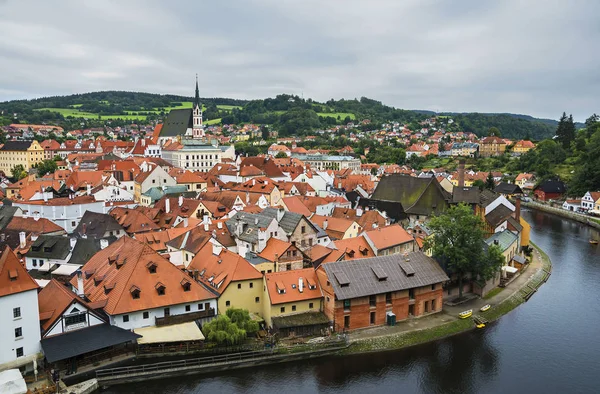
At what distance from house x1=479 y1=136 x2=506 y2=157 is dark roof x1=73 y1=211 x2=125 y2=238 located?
145 meters

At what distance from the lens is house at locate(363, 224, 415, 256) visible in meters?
44.0

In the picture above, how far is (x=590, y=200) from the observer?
86.8m

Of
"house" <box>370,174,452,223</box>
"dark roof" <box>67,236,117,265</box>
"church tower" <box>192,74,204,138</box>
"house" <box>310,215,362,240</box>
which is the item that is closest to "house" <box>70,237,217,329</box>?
"dark roof" <box>67,236,117,265</box>

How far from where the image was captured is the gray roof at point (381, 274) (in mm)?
33781

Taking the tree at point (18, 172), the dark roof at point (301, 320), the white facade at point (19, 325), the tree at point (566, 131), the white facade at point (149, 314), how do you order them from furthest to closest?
the tree at point (566, 131), the tree at point (18, 172), the dark roof at point (301, 320), the white facade at point (149, 314), the white facade at point (19, 325)

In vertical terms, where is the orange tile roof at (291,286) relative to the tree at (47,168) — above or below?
below

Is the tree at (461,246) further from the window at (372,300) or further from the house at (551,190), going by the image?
the house at (551,190)

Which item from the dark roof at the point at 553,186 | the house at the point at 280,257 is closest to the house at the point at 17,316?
the house at the point at 280,257

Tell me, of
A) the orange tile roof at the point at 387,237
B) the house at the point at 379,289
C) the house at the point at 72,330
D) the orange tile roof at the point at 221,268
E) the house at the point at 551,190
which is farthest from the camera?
the house at the point at 551,190

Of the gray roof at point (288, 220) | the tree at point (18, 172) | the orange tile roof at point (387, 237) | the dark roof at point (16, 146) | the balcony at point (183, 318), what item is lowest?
the balcony at point (183, 318)

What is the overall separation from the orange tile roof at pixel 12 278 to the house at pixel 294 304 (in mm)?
14196

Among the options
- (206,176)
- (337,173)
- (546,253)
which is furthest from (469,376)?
(337,173)

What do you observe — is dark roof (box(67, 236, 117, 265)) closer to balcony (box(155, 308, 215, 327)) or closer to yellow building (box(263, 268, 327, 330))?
balcony (box(155, 308, 215, 327))

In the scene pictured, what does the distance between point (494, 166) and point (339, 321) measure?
414ft
